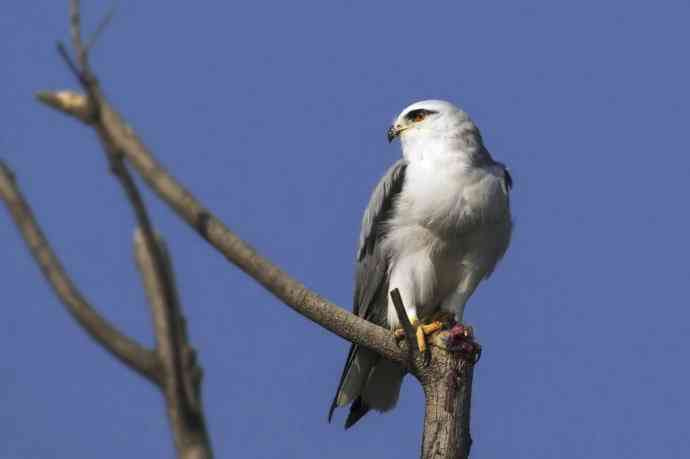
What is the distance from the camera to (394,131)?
25.9ft

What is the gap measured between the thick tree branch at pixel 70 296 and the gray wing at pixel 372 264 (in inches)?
185

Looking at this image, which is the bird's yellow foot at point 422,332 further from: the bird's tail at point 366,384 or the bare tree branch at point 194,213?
the bird's tail at point 366,384

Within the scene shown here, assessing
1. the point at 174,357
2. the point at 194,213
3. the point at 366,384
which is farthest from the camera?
the point at 366,384

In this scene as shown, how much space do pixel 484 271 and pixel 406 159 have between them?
3.06 feet

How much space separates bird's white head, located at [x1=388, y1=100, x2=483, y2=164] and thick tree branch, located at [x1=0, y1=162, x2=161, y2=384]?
499 centimetres

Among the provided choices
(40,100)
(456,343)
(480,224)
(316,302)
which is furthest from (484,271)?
(40,100)

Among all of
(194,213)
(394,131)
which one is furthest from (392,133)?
(194,213)

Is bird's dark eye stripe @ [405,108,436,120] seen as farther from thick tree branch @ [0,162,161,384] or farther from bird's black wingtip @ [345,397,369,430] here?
thick tree branch @ [0,162,161,384]

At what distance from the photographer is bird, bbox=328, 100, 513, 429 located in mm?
6867

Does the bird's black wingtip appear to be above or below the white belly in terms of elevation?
below

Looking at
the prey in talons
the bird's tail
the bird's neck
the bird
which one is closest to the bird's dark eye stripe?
the bird's neck

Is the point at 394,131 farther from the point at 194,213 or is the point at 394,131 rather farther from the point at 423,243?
the point at 194,213

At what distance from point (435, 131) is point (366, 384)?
1.83 meters

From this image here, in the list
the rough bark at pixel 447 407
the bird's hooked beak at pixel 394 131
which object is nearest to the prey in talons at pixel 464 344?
the rough bark at pixel 447 407
